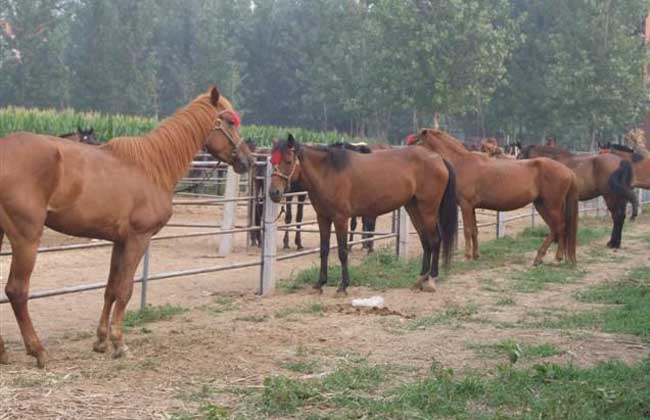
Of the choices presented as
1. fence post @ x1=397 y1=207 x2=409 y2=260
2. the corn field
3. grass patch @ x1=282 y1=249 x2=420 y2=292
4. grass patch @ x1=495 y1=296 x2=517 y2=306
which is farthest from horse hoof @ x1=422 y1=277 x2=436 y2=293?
the corn field

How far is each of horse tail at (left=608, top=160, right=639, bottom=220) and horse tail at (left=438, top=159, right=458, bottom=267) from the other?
549 centimetres

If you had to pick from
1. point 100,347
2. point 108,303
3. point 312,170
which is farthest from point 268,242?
point 100,347

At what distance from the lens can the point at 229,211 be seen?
12.1 m

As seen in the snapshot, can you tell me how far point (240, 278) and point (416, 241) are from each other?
16.5 feet

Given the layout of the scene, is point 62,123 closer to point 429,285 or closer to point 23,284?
point 429,285

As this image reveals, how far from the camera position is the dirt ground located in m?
4.81

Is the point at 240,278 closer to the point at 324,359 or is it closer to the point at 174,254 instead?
the point at 174,254

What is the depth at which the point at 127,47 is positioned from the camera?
47.9m

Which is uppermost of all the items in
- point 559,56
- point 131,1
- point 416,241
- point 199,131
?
point 131,1

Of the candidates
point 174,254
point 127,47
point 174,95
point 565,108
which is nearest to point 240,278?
point 174,254

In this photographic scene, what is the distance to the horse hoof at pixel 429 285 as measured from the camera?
9.32m

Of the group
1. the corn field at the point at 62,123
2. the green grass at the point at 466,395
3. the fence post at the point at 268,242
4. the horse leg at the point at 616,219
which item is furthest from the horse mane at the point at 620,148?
the green grass at the point at 466,395

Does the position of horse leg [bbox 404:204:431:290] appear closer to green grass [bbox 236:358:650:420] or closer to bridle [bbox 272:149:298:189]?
bridle [bbox 272:149:298:189]

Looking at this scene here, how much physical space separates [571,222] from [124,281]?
25.2 ft
